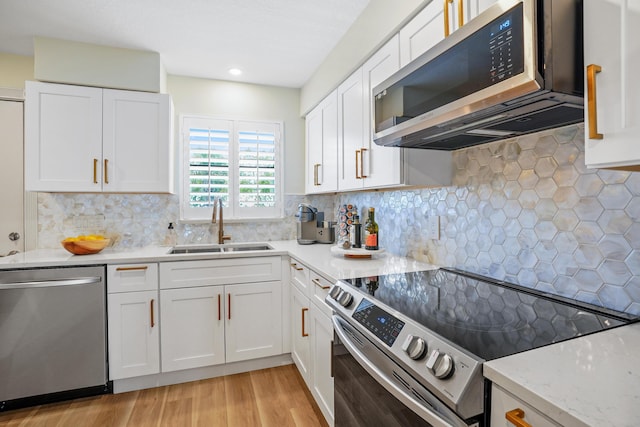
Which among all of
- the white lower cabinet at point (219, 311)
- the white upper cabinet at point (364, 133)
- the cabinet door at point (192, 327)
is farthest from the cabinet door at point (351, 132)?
the cabinet door at point (192, 327)

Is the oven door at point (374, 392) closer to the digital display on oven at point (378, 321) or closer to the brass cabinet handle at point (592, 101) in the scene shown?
the digital display on oven at point (378, 321)

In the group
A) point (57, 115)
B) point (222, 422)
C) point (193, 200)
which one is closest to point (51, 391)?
point (222, 422)

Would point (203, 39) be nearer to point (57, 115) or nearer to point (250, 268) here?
point (57, 115)

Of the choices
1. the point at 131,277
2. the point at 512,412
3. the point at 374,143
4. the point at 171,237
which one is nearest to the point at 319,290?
the point at 374,143

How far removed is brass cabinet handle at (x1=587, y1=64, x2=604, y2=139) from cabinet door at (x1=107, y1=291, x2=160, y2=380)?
243cm

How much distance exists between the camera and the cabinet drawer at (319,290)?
166 cm

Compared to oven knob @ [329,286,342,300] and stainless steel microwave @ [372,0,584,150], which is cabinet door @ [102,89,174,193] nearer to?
oven knob @ [329,286,342,300]

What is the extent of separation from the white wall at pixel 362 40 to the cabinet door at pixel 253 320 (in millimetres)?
1622

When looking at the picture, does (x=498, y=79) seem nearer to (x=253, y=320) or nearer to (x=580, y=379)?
(x=580, y=379)

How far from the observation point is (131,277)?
2.17m

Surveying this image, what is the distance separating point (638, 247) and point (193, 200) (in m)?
2.87

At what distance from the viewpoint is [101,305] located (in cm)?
208

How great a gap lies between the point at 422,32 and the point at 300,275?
159 centimetres

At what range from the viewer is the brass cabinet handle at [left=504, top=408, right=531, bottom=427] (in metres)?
0.61
